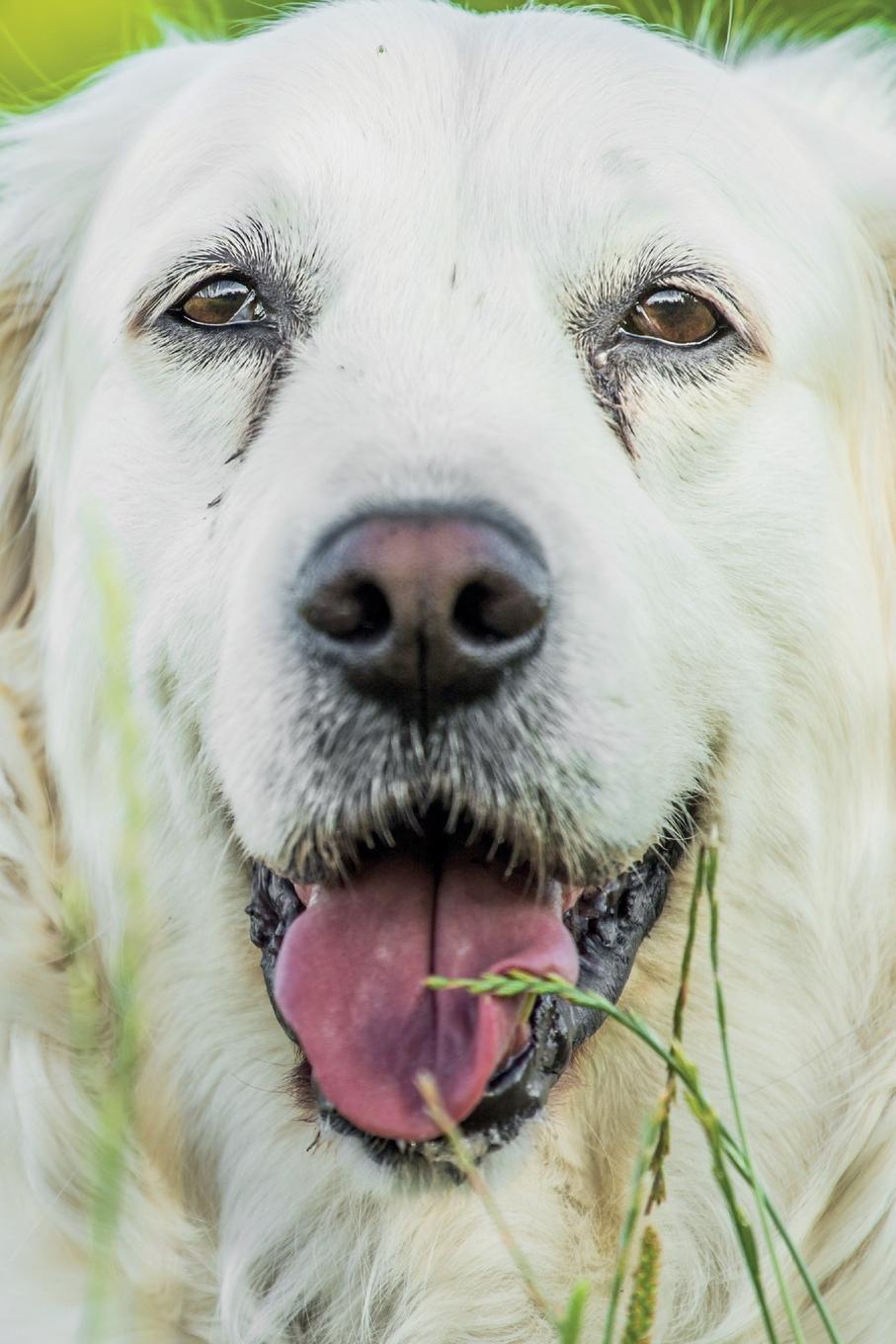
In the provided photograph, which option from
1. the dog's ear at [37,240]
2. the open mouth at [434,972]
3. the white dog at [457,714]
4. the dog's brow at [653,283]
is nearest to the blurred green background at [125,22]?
the dog's ear at [37,240]

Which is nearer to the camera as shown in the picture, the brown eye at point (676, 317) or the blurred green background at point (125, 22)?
the brown eye at point (676, 317)

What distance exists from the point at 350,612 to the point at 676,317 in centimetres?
81

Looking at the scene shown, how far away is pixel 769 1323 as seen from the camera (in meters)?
1.72

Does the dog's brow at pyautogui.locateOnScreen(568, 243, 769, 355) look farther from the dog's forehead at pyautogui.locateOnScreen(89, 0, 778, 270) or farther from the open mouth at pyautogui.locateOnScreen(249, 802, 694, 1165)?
the open mouth at pyautogui.locateOnScreen(249, 802, 694, 1165)

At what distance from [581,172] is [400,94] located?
331mm

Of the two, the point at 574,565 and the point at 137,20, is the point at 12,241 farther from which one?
the point at 574,565

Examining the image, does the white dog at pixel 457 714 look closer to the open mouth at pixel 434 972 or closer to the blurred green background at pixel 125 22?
the open mouth at pixel 434 972

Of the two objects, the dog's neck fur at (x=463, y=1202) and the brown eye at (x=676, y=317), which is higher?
the brown eye at (x=676, y=317)

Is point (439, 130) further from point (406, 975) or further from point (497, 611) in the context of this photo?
point (406, 975)

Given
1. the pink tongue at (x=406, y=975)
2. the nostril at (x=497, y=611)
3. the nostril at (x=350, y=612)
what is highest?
the nostril at (x=497, y=611)

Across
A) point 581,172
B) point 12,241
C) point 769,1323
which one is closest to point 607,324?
point 581,172

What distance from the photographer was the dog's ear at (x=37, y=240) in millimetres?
2824

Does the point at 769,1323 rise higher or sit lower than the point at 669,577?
lower

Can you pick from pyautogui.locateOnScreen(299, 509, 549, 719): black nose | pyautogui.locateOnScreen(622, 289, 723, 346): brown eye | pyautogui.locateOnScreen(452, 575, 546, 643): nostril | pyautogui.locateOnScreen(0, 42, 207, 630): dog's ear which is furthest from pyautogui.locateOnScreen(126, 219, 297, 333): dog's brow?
pyautogui.locateOnScreen(452, 575, 546, 643): nostril
